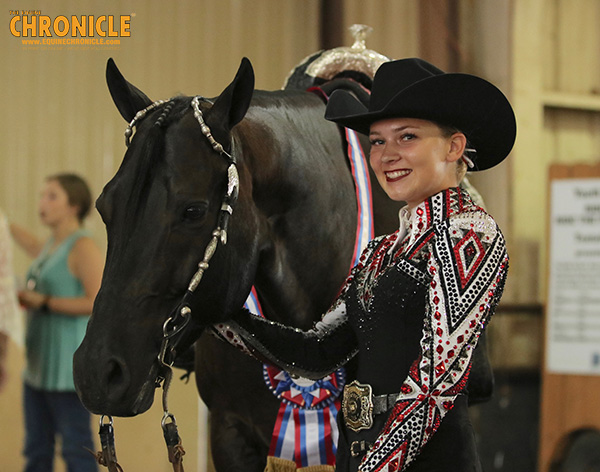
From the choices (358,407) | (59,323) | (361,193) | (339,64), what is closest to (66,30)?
→ (59,323)

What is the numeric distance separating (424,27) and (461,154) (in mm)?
3131

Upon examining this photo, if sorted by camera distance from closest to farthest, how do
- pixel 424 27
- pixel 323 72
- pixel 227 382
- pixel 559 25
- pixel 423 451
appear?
pixel 423 451
pixel 227 382
pixel 323 72
pixel 424 27
pixel 559 25

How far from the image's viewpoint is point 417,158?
124cm

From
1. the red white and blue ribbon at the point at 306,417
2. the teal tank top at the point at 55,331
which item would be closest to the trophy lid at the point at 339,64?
the red white and blue ribbon at the point at 306,417

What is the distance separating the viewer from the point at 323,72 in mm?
2039

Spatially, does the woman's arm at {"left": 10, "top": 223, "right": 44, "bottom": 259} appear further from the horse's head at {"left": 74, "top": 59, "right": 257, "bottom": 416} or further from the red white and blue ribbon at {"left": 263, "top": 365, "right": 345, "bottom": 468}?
the horse's head at {"left": 74, "top": 59, "right": 257, "bottom": 416}

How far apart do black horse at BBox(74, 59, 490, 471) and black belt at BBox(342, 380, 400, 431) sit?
262 mm

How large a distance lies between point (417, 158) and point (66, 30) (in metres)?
3.05

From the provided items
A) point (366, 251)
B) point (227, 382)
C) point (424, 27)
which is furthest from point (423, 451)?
point (424, 27)

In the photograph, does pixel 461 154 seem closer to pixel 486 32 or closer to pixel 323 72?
pixel 323 72

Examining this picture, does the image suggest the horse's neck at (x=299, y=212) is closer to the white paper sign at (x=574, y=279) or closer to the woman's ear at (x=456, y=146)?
the woman's ear at (x=456, y=146)

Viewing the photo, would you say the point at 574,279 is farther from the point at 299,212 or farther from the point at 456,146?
the point at 456,146

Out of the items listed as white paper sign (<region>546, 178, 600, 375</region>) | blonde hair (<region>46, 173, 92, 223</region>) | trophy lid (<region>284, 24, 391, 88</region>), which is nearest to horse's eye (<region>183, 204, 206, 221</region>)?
trophy lid (<region>284, 24, 391, 88</region>)

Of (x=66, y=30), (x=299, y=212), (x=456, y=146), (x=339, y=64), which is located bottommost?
(x=299, y=212)
